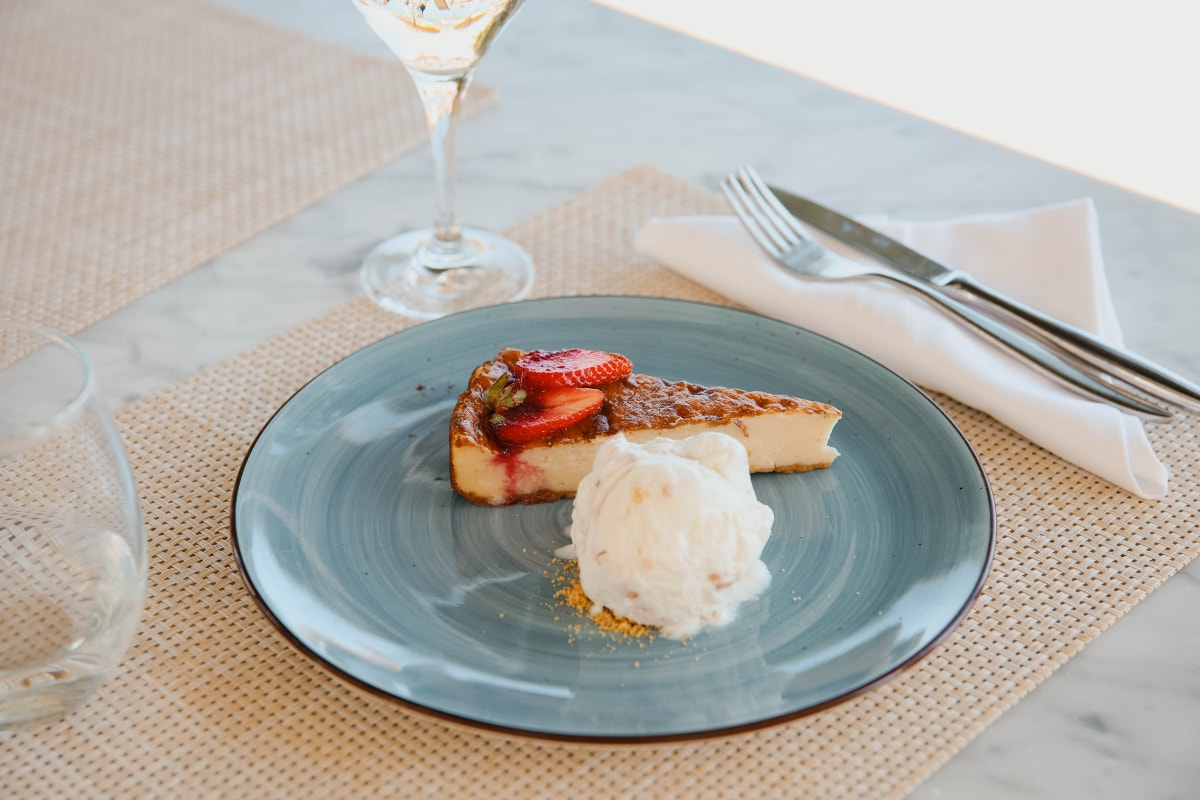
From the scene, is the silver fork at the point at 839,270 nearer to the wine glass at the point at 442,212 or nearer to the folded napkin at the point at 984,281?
the folded napkin at the point at 984,281

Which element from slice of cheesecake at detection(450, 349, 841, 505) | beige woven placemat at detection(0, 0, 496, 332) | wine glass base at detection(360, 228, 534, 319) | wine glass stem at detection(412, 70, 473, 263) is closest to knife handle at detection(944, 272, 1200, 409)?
slice of cheesecake at detection(450, 349, 841, 505)

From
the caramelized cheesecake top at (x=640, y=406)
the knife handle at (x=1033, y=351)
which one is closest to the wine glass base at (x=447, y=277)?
the caramelized cheesecake top at (x=640, y=406)

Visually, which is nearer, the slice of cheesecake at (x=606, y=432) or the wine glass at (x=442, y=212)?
the slice of cheesecake at (x=606, y=432)

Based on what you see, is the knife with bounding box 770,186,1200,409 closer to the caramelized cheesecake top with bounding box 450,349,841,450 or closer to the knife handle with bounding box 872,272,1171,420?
the knife handle with bounding box 872,272,1171,420

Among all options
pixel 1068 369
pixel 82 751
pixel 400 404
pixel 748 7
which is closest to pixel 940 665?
pixel 1068 369

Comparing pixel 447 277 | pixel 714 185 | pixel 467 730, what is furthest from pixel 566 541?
pixel 714 185

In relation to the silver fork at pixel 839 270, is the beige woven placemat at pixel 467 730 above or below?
below

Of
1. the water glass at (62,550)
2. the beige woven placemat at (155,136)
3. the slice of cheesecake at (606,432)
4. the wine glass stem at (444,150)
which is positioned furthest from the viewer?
the beige woven placemat at (155,136)

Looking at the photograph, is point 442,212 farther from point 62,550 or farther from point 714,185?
point 62,550

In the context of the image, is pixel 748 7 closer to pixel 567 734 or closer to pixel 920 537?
pixel 920 537
